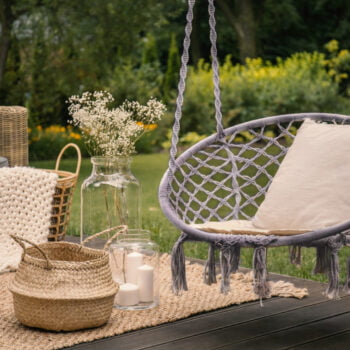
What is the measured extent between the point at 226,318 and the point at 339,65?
803cm

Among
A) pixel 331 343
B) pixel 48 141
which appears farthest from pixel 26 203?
pixel 48 141

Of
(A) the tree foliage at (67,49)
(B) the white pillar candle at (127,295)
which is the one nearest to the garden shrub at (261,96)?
(A) the tree foliage at (67,49)

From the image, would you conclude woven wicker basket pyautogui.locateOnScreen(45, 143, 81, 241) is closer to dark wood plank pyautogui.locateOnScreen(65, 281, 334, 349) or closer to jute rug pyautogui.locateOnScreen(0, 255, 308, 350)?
jute rug pyautogui.locateOnScreen(0, 255, 308, 350)

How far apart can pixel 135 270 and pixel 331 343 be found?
0.82 m

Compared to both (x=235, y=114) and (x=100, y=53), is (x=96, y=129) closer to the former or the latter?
(x=100, y=53)

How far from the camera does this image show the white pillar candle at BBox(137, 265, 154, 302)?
9.15ft

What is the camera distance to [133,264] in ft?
9.27

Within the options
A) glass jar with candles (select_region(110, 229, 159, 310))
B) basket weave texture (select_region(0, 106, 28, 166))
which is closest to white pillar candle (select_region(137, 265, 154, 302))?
glass jar with candles (select_region(110, 229, 159, 310))

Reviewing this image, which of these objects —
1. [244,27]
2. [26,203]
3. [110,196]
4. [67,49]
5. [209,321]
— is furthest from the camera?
[244,27]

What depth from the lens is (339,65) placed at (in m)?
10.2

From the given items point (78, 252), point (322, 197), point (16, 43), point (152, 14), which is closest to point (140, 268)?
point (78, 252)

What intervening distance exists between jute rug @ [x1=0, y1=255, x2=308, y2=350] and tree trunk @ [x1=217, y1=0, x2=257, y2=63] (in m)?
8.75

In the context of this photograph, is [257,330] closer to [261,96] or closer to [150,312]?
[150,312]

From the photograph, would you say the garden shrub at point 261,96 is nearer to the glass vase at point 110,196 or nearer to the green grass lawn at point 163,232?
the green grass lawn at point 163,232
